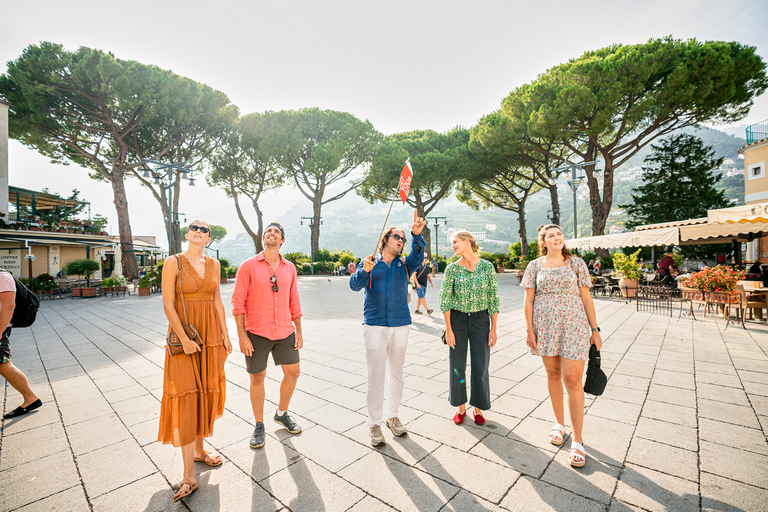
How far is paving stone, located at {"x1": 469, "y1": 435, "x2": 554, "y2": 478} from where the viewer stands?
2227 millimetres

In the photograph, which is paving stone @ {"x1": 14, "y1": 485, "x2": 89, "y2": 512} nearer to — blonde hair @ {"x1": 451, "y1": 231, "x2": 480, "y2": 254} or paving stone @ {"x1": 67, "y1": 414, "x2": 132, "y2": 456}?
paving stone @ {"x1": 67, "y1": 414, "x2": 132, "y2": 456}

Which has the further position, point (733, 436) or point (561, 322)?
point (733, 436)

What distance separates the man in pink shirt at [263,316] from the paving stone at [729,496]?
8.55 feet

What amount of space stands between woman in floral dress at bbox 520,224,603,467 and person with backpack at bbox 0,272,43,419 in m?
4.15

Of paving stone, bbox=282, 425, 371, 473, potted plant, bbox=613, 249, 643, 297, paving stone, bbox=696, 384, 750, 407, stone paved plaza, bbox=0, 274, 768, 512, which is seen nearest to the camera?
stone paved plaza, bbox=0, 274, 768, 512

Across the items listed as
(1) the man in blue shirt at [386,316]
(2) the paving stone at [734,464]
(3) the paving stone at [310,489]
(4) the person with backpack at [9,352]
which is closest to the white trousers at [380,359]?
(1) the man in blue shirt at [386,316]

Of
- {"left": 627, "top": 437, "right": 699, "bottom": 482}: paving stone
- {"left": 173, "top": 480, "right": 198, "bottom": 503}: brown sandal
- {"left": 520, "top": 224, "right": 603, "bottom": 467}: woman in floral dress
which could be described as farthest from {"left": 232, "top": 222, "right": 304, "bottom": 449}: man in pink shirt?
{"left": 627, "top": 437, "right": 699, "bottom": 482}: paving stone

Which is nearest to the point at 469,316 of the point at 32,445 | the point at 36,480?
the point at 36,480

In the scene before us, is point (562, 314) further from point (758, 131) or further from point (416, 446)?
point (758, 131)

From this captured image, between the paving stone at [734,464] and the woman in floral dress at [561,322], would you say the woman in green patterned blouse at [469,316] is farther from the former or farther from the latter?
the paving stone at [734,464]

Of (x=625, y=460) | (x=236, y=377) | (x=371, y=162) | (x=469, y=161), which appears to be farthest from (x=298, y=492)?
(x=371, y=162)

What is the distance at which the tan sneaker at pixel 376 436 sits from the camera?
249 centimetres

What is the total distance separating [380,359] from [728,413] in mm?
3050

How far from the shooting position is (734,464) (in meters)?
2.21
